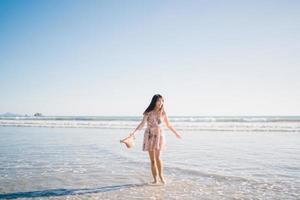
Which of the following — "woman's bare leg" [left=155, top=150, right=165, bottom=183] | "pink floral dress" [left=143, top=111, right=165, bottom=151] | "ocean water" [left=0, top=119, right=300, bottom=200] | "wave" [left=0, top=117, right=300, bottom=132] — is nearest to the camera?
"ocean water" [left=0, top=119, right=300, bottom=200]

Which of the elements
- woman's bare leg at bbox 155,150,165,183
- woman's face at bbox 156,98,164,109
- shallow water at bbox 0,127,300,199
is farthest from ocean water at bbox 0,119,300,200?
woman's face at bbox 156,98,164,109

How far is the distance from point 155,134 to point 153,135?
0.17 ft

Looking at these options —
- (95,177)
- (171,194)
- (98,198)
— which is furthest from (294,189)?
(95,177)

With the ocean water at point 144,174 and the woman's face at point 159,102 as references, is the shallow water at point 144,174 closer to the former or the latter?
the ocean water at point 144,174

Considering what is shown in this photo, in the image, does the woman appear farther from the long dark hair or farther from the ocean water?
the ocean water

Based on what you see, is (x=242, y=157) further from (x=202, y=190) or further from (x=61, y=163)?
(x=61, y=163)

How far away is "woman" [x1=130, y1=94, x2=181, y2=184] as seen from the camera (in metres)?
7.68

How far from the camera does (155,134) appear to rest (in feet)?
25.3

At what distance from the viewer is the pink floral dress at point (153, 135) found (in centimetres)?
767

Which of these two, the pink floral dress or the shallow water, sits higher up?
the pink floral dress

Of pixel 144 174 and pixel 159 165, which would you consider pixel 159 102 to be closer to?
pixel 159 165

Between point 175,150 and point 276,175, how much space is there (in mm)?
5581

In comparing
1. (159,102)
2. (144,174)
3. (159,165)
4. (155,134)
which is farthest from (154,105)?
(144,174)

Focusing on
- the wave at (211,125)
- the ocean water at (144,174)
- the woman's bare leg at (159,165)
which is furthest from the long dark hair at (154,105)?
the wave at (211,125)
